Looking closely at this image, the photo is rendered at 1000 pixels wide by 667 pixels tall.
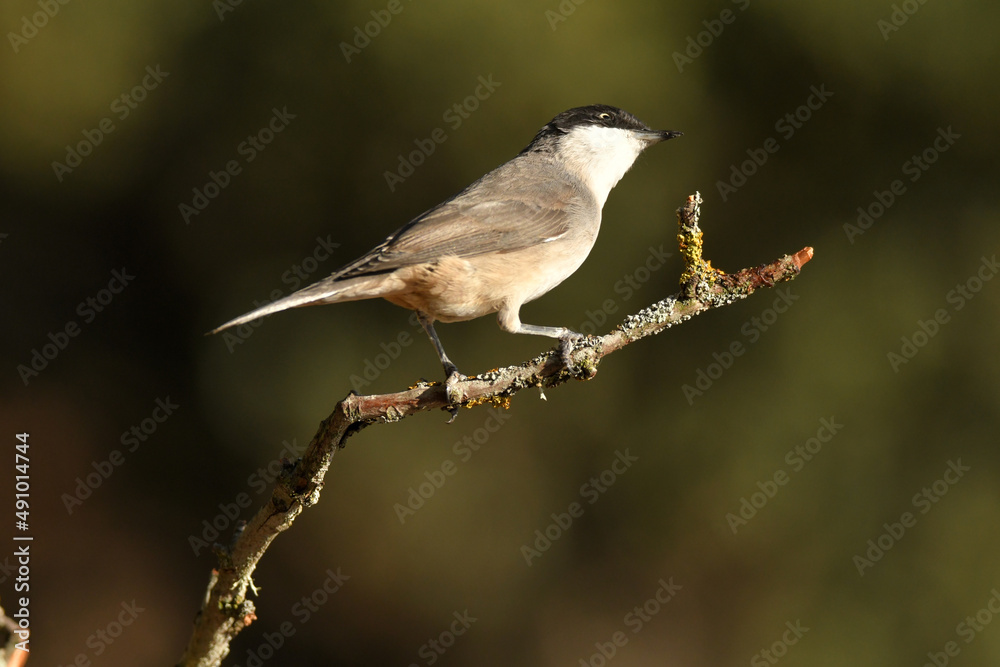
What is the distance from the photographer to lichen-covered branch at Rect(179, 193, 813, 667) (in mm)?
3484

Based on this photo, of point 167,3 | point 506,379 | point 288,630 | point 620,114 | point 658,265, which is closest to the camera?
point 506,379

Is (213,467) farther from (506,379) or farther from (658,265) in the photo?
(506,379)

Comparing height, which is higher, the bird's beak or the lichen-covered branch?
the bird's beak

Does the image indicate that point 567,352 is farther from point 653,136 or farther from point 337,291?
point 653,136

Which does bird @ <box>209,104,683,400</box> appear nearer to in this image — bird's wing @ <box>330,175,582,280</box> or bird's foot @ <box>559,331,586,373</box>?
bird's wing @ <box>330,175,582,280</box>

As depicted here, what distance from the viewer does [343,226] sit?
10.0 metres

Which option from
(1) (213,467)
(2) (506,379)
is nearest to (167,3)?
(1) (213,467)

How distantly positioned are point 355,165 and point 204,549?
4.98 m

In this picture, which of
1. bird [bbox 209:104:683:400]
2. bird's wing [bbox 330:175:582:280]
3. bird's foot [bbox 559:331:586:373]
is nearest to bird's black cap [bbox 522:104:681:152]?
bird [bbox 209:104:683:400]

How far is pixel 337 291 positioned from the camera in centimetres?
407

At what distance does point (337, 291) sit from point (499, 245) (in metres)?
1.05

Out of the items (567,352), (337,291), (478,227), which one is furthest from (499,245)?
(567,352)

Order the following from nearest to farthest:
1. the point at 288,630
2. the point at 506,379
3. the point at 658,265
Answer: the point at 506,379, the point at 658,265, the point at 288,630

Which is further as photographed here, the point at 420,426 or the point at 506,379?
the point at 420,426
